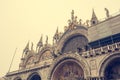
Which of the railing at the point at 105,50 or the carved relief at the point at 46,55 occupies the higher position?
the carved relief at the point at 46,55

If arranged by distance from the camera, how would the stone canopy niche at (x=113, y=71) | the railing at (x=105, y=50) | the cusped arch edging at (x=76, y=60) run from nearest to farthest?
the railing at (x=105, y=50) < the stone canopy niche at (x=113, y=71) < the cusped arch edging at (x=76, y=60)

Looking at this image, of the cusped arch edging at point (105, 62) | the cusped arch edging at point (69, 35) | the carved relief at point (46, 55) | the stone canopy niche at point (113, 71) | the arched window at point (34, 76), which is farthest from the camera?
the carved relief at point (46, 55)

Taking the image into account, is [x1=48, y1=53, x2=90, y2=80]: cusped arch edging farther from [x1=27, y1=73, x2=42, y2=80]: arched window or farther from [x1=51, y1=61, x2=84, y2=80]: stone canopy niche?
[x1=27, y1=73, x2=42, y2=80]: arched window

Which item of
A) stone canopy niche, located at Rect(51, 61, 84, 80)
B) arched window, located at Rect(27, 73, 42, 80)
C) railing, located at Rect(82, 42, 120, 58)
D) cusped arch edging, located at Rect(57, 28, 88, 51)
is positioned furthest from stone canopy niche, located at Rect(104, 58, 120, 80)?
arched window, located at Rect(27, 73, 42, 80)

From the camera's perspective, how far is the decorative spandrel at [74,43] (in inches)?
1367

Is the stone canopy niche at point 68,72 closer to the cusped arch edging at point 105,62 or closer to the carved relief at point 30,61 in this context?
the cusped arch edging at point 105,62

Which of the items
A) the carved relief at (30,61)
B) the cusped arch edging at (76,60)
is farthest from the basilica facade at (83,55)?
the carved relief at (30,61)

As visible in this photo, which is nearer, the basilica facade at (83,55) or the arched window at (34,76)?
the basilica facade at (83,55)

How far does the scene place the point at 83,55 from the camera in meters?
27.3

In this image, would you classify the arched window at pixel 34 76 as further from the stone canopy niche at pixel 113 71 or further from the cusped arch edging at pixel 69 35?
the stone canopy niche at pixel 113 71

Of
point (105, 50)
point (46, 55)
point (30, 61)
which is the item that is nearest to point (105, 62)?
point (105, 50)

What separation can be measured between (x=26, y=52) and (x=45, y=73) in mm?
19165

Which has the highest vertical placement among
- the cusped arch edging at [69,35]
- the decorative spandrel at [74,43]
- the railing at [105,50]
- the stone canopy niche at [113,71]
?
the cusped arch edging at [69,35]

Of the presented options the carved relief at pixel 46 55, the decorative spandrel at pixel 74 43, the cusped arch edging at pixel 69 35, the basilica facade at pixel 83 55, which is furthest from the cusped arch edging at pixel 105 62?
the carved relief at pixel 46 55
